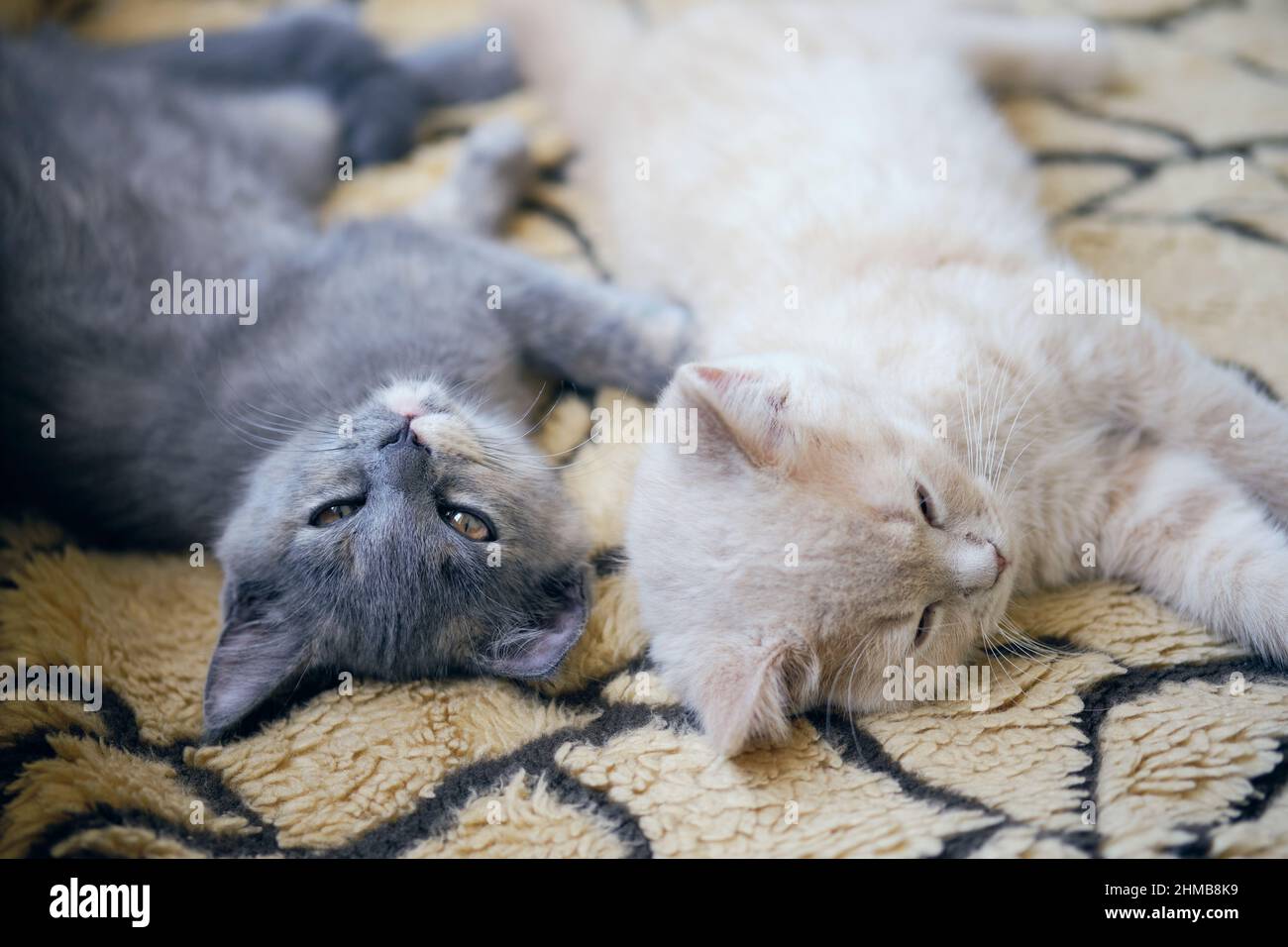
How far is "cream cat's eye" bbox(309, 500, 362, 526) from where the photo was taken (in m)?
1.23

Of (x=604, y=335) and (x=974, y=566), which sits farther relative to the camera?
(x=604, y=335)

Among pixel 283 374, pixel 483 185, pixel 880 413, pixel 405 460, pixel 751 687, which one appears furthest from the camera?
pixel 483 185

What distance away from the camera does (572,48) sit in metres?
1.91

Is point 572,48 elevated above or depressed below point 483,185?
above

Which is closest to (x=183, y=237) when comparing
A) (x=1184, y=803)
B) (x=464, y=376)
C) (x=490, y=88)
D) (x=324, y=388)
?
(x=324, y=388)

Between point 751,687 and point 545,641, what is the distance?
0.30 meters

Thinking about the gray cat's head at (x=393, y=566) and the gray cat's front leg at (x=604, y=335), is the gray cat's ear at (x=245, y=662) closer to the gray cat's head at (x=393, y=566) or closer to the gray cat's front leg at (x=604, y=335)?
the gray cat's head at (x=393, y=566)

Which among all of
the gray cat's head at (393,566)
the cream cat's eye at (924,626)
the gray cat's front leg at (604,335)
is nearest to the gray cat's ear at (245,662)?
the gray cat's head at (393,566)

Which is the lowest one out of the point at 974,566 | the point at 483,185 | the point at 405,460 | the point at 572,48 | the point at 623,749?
the point at 623,749

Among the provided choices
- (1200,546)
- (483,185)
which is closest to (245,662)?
(483,185)

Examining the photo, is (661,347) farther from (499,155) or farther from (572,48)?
(572,48)

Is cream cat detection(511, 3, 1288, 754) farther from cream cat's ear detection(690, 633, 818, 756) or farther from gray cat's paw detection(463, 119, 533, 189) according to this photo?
gray cat's paw detection(463, 119, 533, 189)

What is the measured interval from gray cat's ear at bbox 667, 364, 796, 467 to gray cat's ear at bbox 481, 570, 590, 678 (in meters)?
0.30
